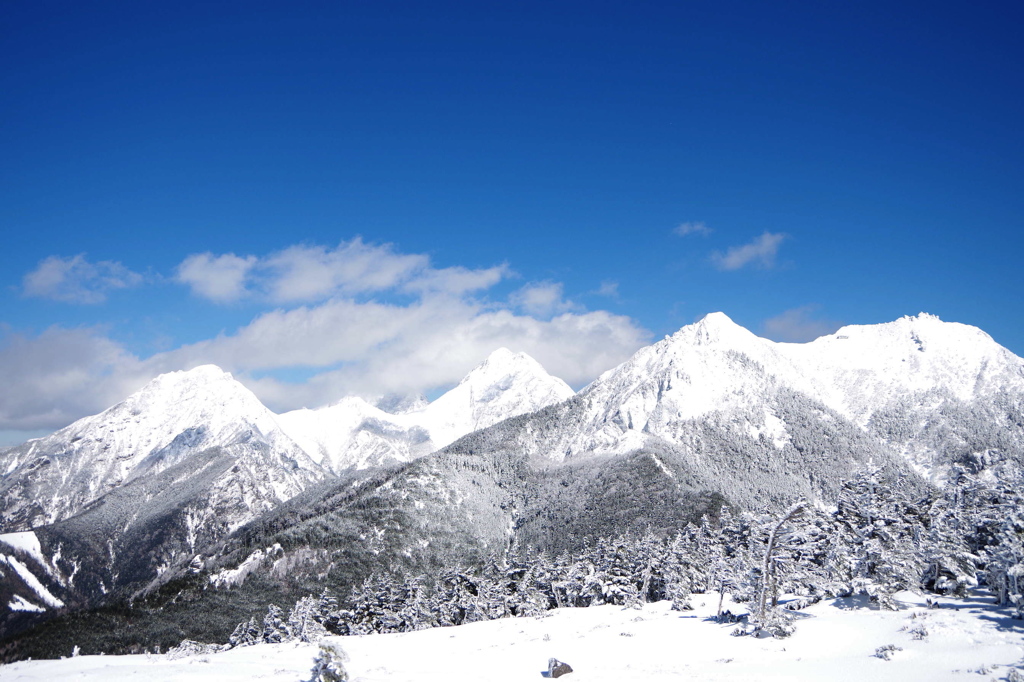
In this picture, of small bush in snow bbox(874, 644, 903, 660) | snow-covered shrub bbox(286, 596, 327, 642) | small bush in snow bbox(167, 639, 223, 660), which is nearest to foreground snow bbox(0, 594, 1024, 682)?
small bush in snow bbox(874, 644, 903, 660)

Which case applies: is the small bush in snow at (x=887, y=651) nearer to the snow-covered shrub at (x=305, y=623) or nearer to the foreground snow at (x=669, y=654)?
the foreground snow at (x=669, y=654)

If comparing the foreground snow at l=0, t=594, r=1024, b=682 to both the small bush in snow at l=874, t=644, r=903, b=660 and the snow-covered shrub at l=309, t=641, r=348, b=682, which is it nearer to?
the small bush in snow at l=874, t=644, r=903, b=660

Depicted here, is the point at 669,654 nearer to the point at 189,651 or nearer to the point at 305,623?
the point at 189,651

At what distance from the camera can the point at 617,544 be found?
95438mm

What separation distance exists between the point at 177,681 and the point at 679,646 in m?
31.2

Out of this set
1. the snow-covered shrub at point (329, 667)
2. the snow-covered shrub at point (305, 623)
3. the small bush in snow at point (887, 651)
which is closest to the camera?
the small bush in snow at point (887, 651)

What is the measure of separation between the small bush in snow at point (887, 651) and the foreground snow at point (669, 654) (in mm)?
270

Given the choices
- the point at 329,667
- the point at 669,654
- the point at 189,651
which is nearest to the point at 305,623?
the point at 189,651

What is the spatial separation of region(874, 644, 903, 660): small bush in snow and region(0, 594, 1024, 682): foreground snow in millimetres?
270

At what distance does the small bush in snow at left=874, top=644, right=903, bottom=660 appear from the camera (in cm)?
3167

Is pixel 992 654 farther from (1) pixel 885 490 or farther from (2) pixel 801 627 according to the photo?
(1) pixel 885 490

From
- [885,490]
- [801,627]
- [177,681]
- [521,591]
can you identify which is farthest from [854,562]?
[521,591]

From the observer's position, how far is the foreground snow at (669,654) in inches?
1209

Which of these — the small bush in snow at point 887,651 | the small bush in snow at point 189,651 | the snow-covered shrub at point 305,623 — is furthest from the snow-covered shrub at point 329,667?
the snow-covered shrub at point 305,623
